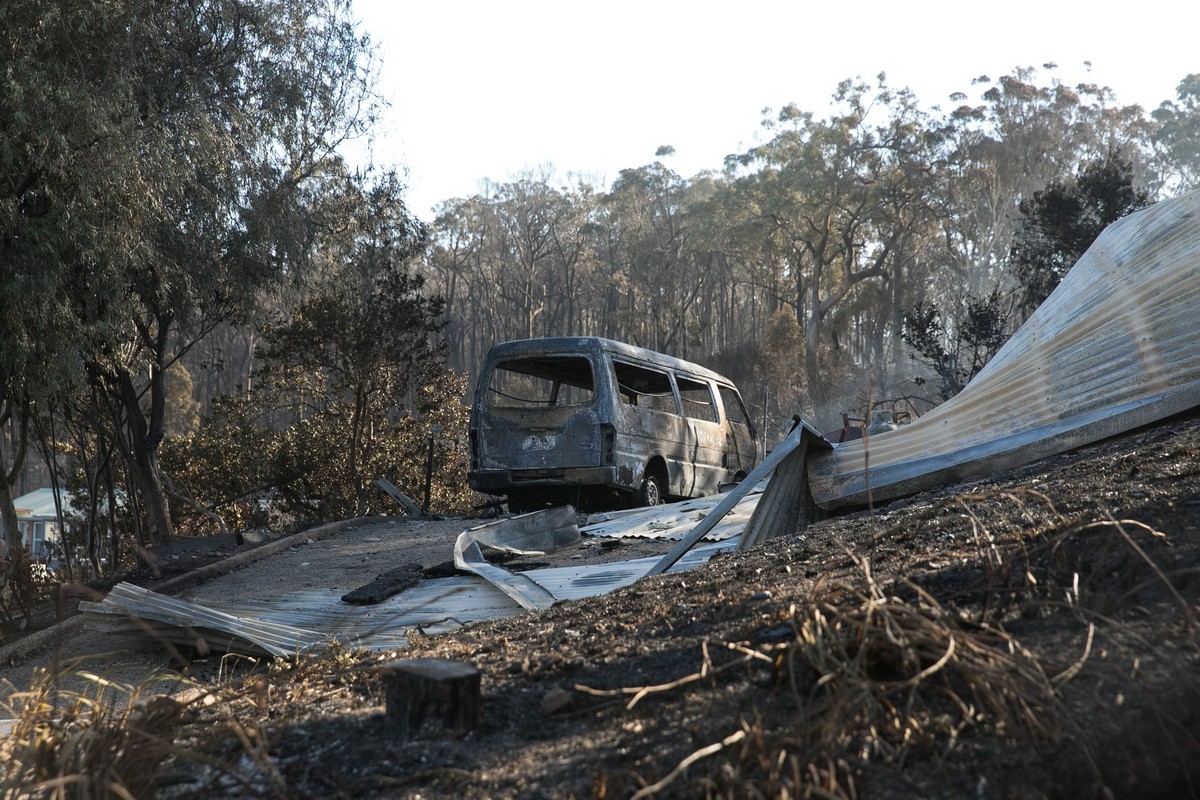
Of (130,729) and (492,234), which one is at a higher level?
(492,234)

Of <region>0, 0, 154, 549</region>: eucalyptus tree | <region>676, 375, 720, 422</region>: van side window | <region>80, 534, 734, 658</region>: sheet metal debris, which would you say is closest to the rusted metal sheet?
<region>80, 534, 734, 658</region>: sheet metal debris

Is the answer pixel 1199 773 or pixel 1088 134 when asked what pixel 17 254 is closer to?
pixel 1199 773

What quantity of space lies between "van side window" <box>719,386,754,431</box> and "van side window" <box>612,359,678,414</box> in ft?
5.40

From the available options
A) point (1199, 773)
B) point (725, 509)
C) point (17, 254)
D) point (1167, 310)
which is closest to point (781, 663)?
point (1199, 773)

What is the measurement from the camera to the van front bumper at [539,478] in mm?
10195

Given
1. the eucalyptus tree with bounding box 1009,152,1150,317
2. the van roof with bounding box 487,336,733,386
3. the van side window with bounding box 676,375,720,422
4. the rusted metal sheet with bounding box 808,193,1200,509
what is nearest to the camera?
the rusted metal sheet with bounding box 808,193,1200,509

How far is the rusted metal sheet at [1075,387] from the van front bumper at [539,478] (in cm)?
433

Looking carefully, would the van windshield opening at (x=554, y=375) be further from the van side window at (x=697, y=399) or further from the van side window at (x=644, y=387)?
the van side window at (x=697, y=399)

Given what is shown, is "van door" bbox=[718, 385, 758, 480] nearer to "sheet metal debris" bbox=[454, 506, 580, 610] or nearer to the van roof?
the van roof

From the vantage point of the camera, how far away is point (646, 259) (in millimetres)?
49031

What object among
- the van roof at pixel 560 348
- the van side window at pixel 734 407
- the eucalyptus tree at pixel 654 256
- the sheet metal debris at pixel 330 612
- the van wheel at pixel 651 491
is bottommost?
the sheet metal debris at pixel 330 612

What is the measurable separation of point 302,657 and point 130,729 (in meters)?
1.58

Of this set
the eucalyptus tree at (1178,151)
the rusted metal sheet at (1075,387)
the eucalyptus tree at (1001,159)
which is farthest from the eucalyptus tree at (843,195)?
the rusted metal sheet at (1075,387)

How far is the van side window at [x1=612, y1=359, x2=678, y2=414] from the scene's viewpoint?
10.9m
